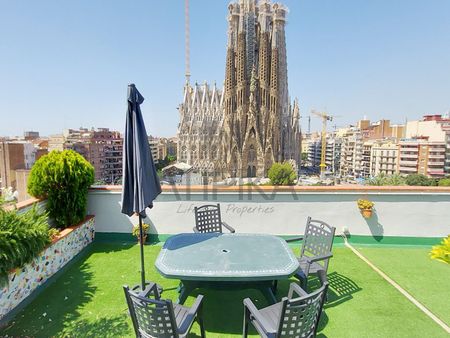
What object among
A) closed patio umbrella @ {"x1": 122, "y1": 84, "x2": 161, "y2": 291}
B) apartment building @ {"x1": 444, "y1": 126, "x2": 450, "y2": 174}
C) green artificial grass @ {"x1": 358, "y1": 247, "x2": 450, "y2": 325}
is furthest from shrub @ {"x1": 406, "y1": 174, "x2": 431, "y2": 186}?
closed patio umbrella @ {"x1": 122, "y1": 84, "x2": 161, "y2": 291}

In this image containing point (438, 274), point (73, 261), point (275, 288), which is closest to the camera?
point (275, 288)

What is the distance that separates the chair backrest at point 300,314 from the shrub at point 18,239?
8.12 ft

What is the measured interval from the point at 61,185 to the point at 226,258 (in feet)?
9.21

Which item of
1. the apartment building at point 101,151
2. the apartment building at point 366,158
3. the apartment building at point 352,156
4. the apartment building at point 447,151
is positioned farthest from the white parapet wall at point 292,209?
the apartment building at point 366,158

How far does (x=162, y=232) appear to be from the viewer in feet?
14.4

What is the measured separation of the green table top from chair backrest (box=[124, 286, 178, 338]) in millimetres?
462

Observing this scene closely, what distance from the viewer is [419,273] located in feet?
11.1

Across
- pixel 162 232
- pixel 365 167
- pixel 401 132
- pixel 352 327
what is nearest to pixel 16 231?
pixel 162 232

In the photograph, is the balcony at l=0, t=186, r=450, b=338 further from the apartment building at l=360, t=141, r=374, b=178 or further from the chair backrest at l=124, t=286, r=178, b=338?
the apartment building at l=360, t=141, r=374, b=178

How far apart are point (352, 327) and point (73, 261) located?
11.8 feet

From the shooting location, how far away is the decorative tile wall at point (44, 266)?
2.53 metres

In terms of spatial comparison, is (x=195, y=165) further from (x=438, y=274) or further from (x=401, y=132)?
(x=401, y=132)

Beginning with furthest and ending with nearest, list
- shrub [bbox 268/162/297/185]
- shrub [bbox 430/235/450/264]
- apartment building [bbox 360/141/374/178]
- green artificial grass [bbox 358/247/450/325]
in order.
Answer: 1. apartment building [bbox 360/141/374/178]
2. shrub [bbox 268/162/297/185]
3. green artificial grass [bbox 358/247/450/325]
4. shrub [bbox 430/235/450/264]

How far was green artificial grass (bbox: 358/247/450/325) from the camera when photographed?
278cm
